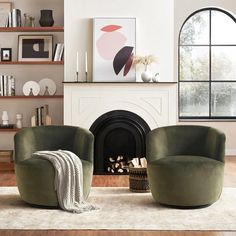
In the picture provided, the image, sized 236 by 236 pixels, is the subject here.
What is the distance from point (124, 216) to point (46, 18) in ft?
12.0

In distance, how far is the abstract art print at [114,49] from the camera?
22.8 ft

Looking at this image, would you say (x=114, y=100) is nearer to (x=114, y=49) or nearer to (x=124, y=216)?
(x=114, y=49)

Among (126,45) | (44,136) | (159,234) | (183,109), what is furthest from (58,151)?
(183,109)

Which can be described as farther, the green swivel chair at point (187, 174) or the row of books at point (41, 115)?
the row of books at point (41, 115)

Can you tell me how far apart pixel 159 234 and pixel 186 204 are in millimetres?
841

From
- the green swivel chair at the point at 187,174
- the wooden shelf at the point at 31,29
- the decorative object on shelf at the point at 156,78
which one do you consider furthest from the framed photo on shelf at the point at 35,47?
the green swivel chair at the point at 187,174

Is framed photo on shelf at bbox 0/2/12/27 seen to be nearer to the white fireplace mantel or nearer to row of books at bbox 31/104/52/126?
row of books at bbox 31/104/52/126

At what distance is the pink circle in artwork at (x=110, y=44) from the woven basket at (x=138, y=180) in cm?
187

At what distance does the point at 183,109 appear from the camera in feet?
30.0

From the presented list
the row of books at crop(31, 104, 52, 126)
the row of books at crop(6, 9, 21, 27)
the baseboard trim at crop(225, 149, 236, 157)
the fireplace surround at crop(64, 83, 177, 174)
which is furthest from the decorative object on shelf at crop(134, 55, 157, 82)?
the baseboard trim at crop(225, 149, 236, 157)

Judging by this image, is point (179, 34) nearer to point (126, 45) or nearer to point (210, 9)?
point (210, 9)

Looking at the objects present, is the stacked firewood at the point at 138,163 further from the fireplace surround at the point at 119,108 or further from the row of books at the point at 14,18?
the row of books at the point at 14,18

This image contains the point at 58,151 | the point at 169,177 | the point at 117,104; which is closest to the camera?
the point at 169,177

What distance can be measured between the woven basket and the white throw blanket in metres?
0.88
